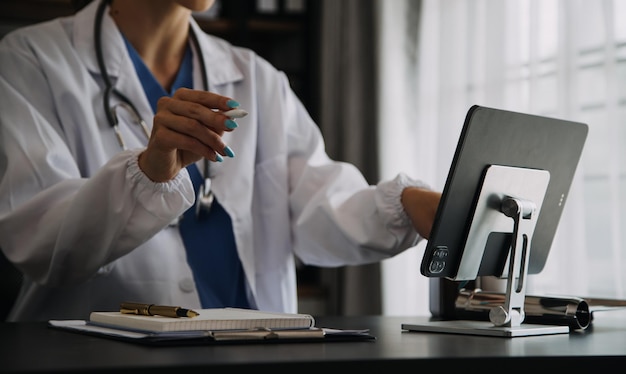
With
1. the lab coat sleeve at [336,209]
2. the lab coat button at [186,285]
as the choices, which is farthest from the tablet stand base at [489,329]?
the lab coat button at [186,285]

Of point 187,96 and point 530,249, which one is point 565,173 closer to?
point 530,249

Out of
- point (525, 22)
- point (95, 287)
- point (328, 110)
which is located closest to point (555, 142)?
point (95, 287)

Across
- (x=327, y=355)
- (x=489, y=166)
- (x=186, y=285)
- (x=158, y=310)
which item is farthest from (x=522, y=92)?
(x=327, y=355)

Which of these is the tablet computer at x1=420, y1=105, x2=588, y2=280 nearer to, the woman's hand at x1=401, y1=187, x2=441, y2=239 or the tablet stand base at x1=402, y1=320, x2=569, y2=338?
the tablet stand base at x1=402, y1=320, x2=569, y2=338

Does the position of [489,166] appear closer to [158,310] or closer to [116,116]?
[158,310]

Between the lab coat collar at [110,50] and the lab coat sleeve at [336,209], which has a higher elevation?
the lab coat collar at [110,50]

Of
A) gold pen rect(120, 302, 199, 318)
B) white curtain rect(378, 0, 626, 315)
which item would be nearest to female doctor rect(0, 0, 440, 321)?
gold pen rect(120, 302, 199, 318)

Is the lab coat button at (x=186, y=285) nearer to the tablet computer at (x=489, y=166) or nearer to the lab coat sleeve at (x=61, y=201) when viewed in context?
the lab coat sleeve at (x=61, y=201)

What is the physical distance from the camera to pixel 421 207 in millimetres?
1392

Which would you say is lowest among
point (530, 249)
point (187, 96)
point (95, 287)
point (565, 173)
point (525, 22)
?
point (95, 287)

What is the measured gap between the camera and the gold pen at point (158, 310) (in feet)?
2.89

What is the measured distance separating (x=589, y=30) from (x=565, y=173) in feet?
3.25

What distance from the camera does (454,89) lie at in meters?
2.65

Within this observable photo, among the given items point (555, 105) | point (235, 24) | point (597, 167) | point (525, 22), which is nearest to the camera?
point (597, 167)
